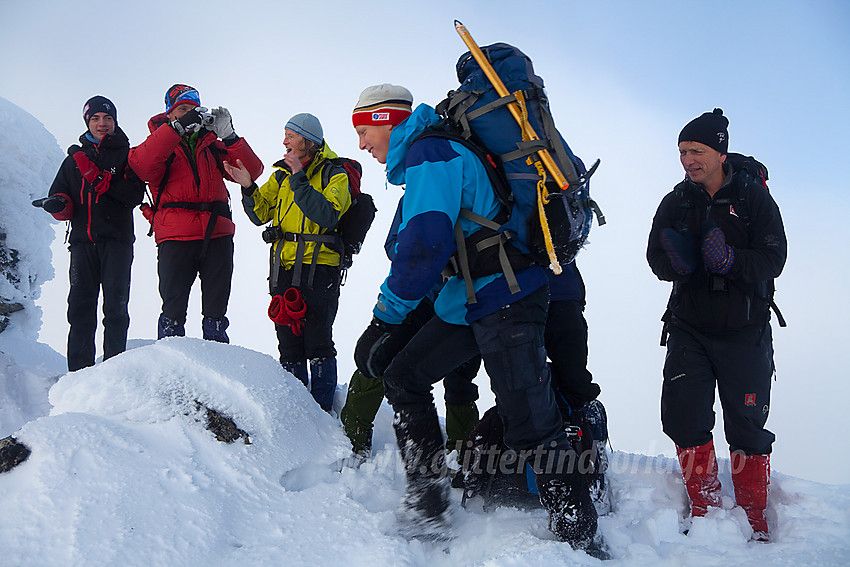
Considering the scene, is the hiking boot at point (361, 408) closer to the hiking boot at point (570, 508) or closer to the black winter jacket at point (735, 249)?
the hiking boot at point (570, 508)

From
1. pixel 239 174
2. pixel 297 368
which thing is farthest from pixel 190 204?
pixel 297 368

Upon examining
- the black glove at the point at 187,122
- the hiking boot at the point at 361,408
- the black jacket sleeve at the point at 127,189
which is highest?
the black glove at the point at 187,122

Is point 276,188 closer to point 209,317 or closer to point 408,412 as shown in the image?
point 209,317

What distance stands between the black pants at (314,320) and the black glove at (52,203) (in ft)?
7.81

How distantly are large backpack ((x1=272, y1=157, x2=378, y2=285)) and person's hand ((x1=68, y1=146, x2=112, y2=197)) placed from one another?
81.4 inches

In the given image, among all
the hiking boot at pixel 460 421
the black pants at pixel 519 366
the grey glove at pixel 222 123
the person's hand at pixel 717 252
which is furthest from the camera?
the grey glove at pixel 222 123

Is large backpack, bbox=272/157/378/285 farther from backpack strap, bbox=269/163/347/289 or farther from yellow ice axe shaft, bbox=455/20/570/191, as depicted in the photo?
yellow ice axe shaft, bbox=455/20/570/191

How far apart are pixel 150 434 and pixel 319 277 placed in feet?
6.58

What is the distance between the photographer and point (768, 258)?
3.62m

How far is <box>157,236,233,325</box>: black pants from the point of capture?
16.4 ft

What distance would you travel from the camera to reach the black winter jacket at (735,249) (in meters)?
3.65

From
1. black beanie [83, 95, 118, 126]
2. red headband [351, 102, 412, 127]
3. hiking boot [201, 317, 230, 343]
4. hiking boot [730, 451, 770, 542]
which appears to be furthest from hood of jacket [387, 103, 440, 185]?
black beanie [83, 95, 118, 126]

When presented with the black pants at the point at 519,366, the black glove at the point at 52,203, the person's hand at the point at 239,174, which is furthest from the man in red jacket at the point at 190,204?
the black pants at the point at 519,366

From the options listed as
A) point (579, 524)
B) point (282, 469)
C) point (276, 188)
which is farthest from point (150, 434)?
point (276, 188)
